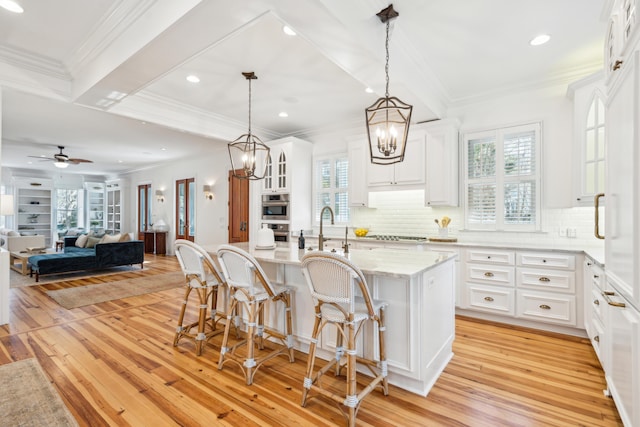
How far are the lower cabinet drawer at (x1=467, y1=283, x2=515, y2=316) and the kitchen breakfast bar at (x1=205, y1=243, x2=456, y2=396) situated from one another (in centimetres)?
123

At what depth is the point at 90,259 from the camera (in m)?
6.43

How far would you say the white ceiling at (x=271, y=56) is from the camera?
92.3 inches

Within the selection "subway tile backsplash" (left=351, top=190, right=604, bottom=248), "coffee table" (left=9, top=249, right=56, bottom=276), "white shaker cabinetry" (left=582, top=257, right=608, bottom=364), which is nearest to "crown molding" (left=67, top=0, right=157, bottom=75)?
"subway tile backsplash" (left=351, top=190, right=604, bottom=248)

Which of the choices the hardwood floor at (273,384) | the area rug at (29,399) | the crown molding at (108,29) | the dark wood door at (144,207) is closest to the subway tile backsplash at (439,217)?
the hardwood floor at (273,384)

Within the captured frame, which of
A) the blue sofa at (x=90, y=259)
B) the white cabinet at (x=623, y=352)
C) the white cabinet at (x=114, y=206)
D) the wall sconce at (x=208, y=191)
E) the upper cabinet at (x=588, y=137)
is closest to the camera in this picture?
the white cabinet at (x=623, y=352)

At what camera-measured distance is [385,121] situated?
7.30ft

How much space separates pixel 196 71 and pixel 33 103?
2.65 m

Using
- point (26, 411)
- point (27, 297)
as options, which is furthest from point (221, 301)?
point (27, 297)

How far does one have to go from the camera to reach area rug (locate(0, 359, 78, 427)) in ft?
6.36

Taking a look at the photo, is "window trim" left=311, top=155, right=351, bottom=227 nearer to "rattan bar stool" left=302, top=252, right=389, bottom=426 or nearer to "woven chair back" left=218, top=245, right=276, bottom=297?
"woven chair back" left=218, top=245, right=276, bottom=297

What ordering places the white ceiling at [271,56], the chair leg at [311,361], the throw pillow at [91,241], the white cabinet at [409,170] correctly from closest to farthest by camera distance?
the chair leg at [311,361], the white ceiling at [271,56], the white cabinet at [409,170], the throw pillow at [91,241]

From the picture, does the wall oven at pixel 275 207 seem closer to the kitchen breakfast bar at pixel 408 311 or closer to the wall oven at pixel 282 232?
the wall oven at pixel 282 232

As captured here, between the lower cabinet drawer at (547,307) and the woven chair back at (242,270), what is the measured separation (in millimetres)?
2874

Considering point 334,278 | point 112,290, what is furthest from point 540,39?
point 112,290
